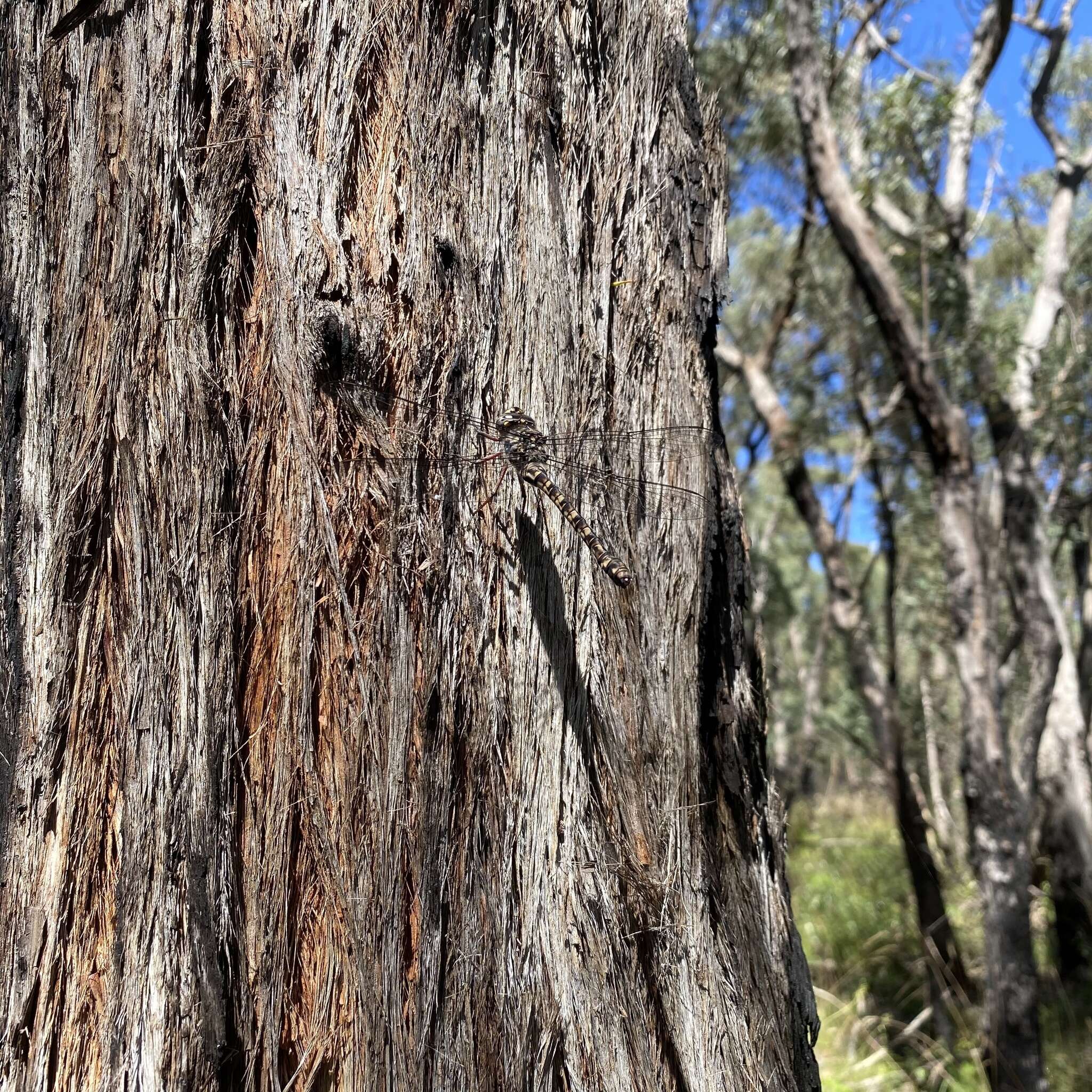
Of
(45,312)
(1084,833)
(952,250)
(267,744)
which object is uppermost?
(952,250)

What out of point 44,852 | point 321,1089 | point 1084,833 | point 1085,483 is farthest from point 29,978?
point 1085,483

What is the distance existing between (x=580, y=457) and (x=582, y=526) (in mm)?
89

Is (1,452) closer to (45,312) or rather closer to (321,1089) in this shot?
(45,312)

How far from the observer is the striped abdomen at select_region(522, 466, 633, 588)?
1.08 m

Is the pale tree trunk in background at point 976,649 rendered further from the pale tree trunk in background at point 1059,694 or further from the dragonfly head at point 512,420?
the dragonfly head at point 512,420

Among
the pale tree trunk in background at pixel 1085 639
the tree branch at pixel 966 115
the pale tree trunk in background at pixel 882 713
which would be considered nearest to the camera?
the pale tree trunk in background at pixel 882 713

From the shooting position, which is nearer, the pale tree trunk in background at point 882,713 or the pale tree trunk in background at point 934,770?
the pale tree trunk in background at point 882,713

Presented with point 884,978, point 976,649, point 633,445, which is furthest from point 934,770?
point 633,445

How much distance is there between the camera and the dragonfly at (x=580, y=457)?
41.6 inches

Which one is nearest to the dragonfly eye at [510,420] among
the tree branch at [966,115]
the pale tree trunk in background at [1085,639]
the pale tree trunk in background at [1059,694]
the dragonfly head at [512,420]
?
the dragonfly head at [512,420]

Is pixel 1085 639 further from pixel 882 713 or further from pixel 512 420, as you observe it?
pixel 512 420

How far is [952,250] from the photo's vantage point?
6.41 metres

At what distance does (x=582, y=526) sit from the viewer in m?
1.13

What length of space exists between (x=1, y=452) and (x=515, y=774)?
73 centimetres
